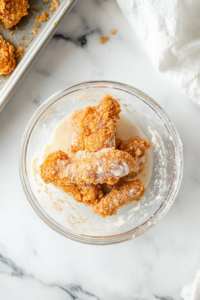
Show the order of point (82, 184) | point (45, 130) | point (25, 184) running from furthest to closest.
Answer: point (45, 130) < point (25, 184) < point (82, 184)

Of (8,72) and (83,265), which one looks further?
(83,265)

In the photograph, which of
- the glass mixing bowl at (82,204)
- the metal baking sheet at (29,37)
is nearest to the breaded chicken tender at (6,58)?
the metal baking sheet at (29,37)

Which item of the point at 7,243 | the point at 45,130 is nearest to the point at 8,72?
the point at 45,130

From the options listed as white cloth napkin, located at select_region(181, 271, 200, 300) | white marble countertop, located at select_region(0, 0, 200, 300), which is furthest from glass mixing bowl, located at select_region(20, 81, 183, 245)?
white cloth napkin, located at select_region(181, 271, 200, 300)

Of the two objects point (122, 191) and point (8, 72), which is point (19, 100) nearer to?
point (8, 72)

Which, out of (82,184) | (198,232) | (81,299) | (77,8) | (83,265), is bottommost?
(81,299)

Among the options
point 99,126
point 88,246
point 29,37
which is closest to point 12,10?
point 29,37

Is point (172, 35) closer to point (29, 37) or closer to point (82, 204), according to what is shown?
point (29, 37)
